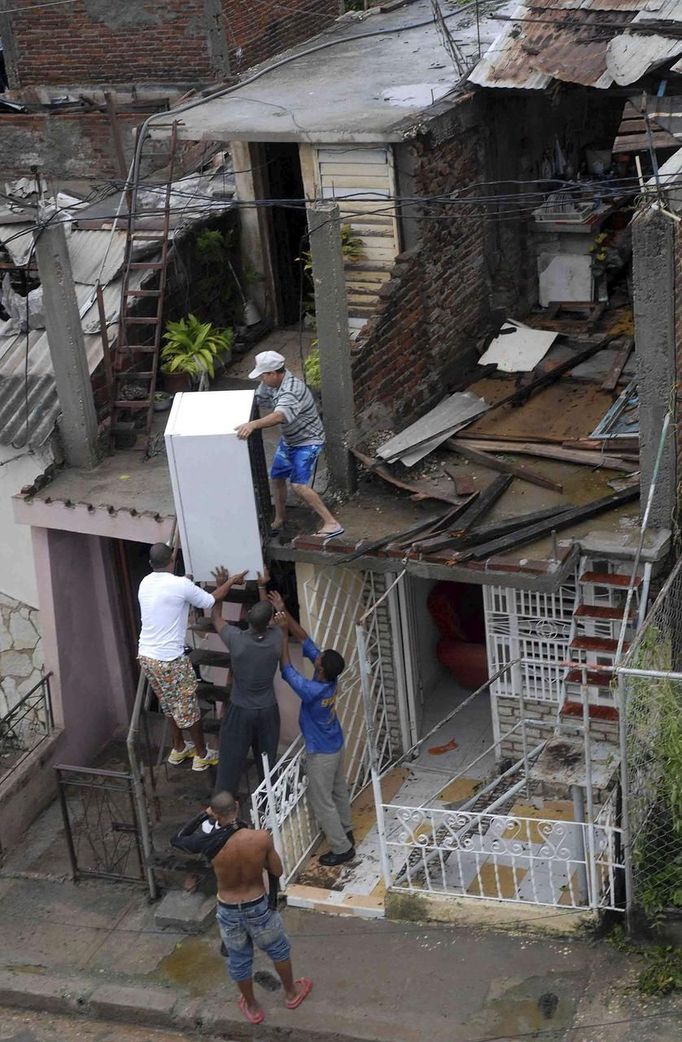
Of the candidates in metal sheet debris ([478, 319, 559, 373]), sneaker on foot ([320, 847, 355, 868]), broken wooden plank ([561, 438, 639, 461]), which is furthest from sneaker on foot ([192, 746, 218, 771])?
metal sheet debris ([478, 319, 559, 373])

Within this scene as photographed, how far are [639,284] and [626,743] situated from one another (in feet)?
10.5

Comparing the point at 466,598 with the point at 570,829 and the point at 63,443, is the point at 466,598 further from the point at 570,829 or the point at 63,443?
the point at 63,443

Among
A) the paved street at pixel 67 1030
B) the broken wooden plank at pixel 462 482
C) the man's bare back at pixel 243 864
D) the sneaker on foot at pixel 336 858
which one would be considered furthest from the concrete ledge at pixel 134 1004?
the broken wooden plank at pixel 462 482

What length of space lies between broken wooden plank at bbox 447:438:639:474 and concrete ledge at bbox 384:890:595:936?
3.54 m

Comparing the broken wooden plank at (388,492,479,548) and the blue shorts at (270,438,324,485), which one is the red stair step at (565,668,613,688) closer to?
the broken wooden plank at (388,492,479,548)

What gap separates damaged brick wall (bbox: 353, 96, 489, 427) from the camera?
12.4 meters

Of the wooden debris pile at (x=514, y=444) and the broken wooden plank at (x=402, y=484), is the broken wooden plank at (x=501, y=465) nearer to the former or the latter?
the wooden debris pile at (x=514, y=444)

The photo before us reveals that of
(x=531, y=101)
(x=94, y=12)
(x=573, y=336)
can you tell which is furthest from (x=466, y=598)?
(x=94, y=12)

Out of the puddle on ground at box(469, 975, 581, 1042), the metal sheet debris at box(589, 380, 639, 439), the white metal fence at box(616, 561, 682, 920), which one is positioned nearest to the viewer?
the puddle on ground at box(469, 975, 581, 1042)

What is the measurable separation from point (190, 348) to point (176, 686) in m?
3.53

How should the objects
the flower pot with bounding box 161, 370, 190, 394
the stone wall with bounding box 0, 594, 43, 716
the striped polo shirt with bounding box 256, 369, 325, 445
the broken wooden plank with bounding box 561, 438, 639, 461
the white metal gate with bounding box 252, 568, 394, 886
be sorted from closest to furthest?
the white metal gate with bounding box 252, 568, 394, 886
the striped polo shirt with bounding box 256, 369, 325, 445
the broken wooden plank with bounding box 561, 438, 639, 461
the flower pot with bounding box 161, 370, 190, 394
the stone wall with bounding box 0, 594, 43, 716

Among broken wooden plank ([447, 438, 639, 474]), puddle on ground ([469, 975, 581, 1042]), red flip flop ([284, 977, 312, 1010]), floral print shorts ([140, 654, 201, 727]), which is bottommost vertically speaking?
red flip flop ([284, 977, 312, 1010])

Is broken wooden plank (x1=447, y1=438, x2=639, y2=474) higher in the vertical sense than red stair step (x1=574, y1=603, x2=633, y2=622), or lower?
higher

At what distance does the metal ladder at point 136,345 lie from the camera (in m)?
13.2
